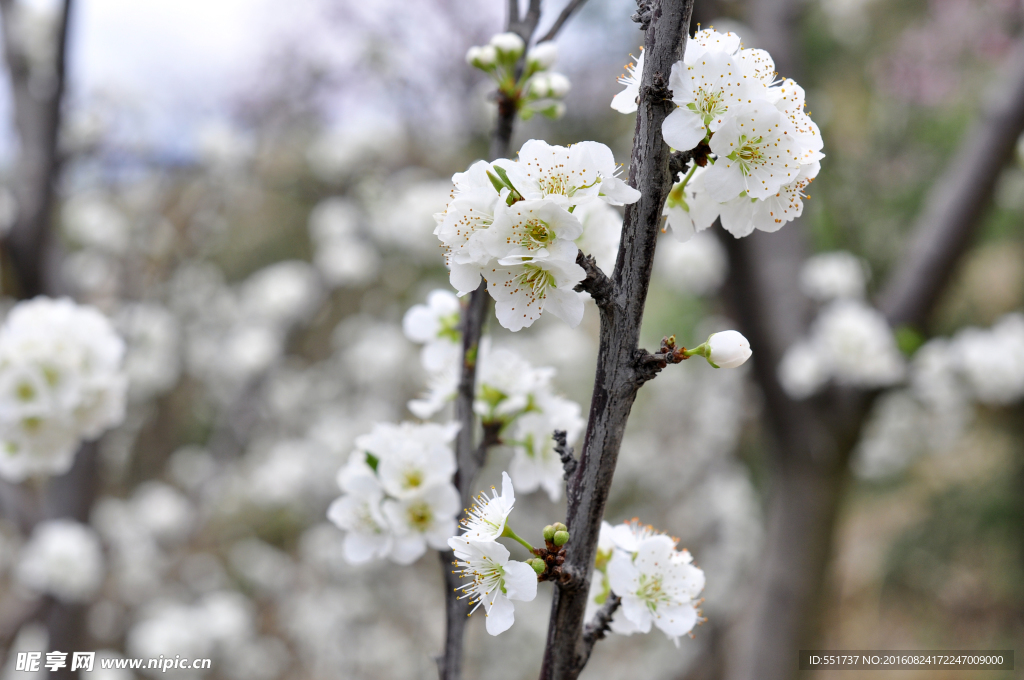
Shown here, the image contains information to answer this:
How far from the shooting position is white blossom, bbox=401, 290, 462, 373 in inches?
40.5

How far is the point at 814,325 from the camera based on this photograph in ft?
9.14

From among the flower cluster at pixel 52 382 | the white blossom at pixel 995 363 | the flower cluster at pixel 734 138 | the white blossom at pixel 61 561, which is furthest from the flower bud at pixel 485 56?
the white blossom at pixel 995 363

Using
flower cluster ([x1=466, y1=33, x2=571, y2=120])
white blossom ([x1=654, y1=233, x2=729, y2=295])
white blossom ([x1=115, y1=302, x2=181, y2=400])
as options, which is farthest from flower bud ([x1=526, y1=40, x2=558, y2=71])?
white blossom ([x1=115, y1=302, x2=181, y2=400])

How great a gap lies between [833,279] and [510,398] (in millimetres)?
2464

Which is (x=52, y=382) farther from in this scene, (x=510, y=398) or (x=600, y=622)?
(x=600, y=622)

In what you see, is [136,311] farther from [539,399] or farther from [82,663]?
[539,399]

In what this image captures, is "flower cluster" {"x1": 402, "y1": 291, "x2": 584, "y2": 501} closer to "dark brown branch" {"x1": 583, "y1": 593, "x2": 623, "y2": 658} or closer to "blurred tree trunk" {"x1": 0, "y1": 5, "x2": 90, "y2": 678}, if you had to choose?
"dark brown branch" {"x1": 583, "y1": 593, "x2": 623, "y2": 658}

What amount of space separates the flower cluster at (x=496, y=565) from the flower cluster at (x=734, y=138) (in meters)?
0.38

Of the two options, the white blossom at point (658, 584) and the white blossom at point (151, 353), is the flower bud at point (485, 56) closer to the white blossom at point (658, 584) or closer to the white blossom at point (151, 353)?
the white blossom at point (658, 584)

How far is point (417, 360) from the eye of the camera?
15.0 ft

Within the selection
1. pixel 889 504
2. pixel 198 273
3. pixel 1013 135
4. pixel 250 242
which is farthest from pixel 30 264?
pixel 889 504

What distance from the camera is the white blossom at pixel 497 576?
611 millimetres

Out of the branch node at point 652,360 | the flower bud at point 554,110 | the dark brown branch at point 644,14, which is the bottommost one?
the branch node at point 652,360

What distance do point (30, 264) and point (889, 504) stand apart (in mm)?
6105
